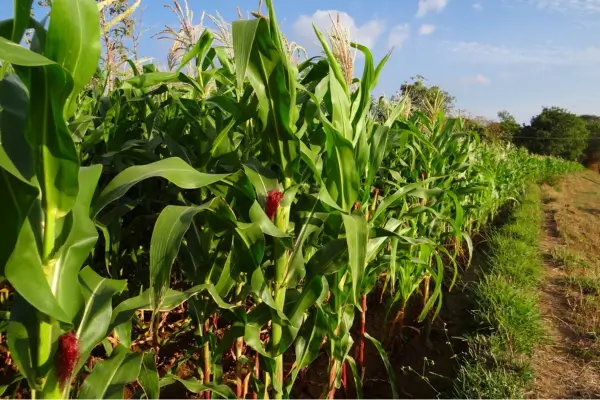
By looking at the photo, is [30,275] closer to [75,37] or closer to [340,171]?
[75,37]

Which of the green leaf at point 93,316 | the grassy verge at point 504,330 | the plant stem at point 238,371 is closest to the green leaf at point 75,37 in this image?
the green leaf at point 93,316

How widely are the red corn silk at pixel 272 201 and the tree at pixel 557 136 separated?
133ft

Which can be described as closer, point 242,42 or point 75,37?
point 75,37

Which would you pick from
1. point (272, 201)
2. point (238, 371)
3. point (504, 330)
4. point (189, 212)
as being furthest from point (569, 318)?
point (189, 212)

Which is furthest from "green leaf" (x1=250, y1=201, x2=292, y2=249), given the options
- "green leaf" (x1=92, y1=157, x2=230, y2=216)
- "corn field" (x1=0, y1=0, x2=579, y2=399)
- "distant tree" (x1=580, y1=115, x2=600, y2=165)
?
"distant tree" (x1=580, y1=115, x2=600, y2=165)

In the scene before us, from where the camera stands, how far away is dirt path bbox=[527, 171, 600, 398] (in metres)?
2.42

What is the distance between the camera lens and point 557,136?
124 ft

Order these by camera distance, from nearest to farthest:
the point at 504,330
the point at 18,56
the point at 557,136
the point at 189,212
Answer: the point at 18,56 → the point at 189,212 → the point at 504,330 → the point at 557,136

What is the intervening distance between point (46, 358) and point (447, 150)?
11.3 feet

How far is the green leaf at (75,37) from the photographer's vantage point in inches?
33.7

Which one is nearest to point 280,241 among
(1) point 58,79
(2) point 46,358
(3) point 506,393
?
(2) point 46,358

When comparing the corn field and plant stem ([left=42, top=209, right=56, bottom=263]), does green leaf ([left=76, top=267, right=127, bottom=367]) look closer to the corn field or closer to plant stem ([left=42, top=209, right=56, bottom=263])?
the corn field

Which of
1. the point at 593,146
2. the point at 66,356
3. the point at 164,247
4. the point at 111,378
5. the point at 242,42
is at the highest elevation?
the point at 593,146

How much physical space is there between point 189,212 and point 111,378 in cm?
49
